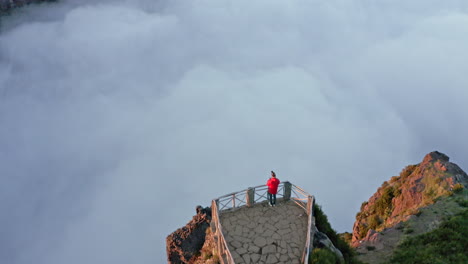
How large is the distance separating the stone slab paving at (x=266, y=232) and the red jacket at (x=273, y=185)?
1100 millimetres

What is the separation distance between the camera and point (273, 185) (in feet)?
63.9

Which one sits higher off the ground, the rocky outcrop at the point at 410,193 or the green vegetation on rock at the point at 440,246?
the rocky outcrop at the point at 410,193

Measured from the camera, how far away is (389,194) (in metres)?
32.8

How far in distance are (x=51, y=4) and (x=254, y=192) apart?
19712cm

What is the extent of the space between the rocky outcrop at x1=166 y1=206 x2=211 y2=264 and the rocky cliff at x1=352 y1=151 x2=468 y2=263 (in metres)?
9.68

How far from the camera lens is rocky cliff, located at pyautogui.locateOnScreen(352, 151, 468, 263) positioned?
82.2ft

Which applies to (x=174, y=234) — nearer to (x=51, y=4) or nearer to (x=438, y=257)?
(x=438, y=257)

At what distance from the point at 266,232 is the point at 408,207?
15.9 metres

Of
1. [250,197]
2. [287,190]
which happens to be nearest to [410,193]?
[287,190]

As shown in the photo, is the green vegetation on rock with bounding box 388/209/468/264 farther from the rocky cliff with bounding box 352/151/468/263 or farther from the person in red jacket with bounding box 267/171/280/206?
the person in red jacket with bounding box 267/171/280/206

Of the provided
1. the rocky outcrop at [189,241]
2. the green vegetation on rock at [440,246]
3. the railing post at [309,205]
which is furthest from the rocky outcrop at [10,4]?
the green vegetation on rock at [440,246]

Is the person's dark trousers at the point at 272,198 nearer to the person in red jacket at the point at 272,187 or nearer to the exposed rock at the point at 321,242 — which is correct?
the person in red jacket at the point at 272,187

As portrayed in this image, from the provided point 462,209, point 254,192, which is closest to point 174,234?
point 254,192

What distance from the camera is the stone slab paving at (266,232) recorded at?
1694 centimetres
